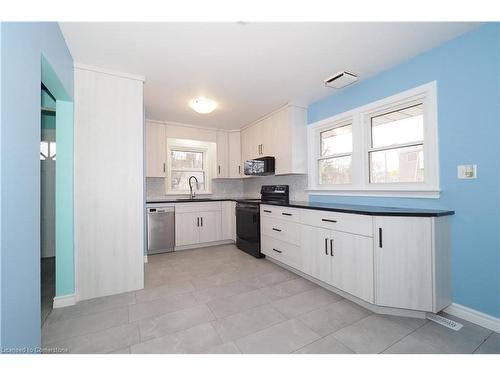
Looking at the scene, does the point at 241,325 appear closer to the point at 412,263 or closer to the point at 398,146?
the point at 412,263

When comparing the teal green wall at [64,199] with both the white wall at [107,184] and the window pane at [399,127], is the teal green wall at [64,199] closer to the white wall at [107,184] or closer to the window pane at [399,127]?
the white wall at [107,184]

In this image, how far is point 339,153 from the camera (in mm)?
3062

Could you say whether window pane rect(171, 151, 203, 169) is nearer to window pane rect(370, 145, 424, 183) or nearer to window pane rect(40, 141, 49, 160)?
window pane rect(40, 141, 49, 160)

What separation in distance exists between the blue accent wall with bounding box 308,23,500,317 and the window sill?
2.2 inches

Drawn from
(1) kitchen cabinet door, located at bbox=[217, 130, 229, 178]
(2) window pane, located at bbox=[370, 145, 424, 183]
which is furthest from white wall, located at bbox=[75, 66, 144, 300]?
(2) window pane, located at bbox=[370, 145, 424, 183]

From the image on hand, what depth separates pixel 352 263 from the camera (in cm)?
209

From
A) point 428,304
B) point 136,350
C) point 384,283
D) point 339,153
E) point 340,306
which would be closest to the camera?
point 136,350

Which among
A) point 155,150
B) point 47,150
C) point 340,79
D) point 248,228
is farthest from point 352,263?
point 47,150

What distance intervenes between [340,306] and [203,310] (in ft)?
4.23

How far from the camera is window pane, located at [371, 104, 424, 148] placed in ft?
7.33

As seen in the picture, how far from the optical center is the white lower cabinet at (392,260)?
1782 millimetres

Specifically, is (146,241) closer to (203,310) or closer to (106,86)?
(203,310)

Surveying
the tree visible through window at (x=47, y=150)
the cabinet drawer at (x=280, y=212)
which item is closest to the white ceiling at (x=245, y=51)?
the cabinet drawer at (x=280, y=212)
